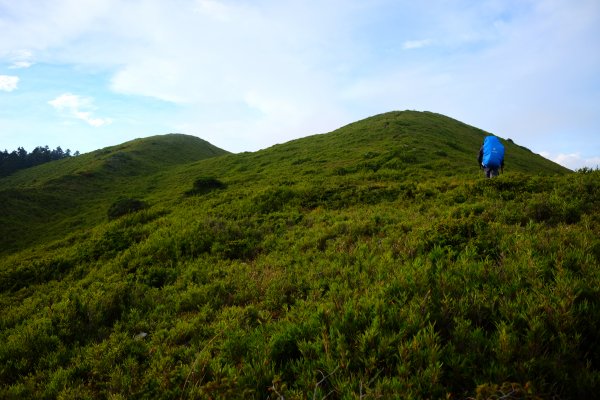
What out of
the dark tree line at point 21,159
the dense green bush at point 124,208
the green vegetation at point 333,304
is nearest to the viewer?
the green vegetation at point 333,304

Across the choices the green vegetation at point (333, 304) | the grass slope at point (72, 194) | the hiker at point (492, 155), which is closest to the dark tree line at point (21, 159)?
the grass slope at point (72, 194)

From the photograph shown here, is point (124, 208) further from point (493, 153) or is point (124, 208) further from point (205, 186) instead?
point (493, 153)

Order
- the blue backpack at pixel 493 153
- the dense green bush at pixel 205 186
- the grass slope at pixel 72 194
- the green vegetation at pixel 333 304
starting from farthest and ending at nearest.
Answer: the grass slope at pixel 72 194 → the dense green bush at pixel 205 186 → the blue backpack at pixel 493 153 → the green vegetation at pixel 333 304

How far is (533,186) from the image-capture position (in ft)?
39.5

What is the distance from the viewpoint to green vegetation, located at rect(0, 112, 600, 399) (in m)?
3.90

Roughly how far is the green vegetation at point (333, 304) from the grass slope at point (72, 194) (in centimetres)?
1678

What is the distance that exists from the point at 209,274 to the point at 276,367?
4929 millimetres

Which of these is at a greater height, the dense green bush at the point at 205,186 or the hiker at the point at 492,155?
the hiker at the point at 492,155

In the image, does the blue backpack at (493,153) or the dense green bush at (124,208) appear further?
the dense green bush at (124,208)

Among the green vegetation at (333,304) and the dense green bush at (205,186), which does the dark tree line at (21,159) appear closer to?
the dense green bush at (205,186)

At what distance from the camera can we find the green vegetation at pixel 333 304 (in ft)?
12.8

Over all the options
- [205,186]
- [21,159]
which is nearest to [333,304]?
[205,186]

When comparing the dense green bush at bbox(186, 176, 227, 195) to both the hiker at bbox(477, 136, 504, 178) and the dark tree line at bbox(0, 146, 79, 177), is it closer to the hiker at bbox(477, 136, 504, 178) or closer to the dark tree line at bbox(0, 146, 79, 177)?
the hiker at bbox(477, 136, 504, 178)

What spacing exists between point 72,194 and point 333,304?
42881 millimetres
